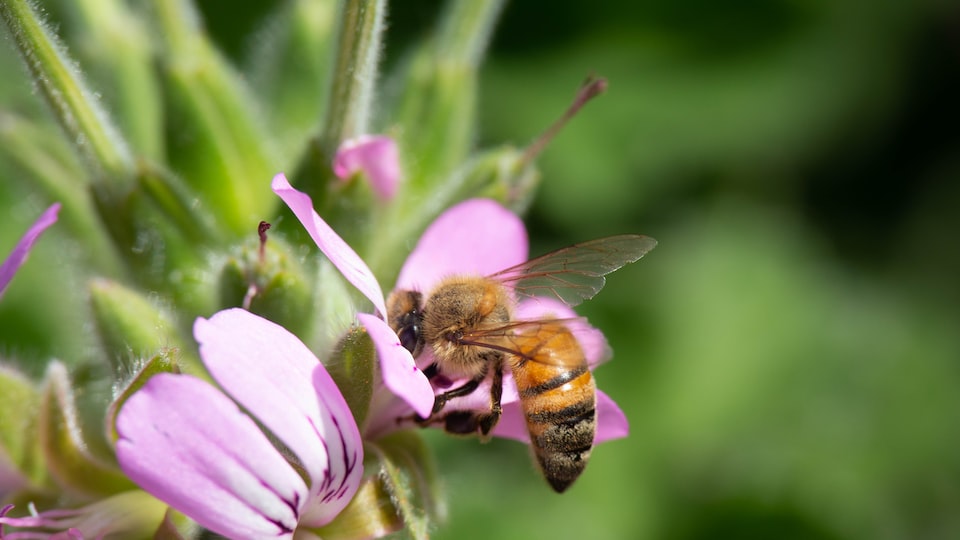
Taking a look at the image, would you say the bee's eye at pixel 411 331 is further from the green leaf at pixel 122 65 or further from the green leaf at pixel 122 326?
the green leaf at pixel 122 65

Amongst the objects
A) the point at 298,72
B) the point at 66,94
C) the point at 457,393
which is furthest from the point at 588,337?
the point at 298,72

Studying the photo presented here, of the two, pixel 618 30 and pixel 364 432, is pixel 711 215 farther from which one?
pixel 364 432

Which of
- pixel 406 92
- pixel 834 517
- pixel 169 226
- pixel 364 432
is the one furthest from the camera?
pixel 834 517

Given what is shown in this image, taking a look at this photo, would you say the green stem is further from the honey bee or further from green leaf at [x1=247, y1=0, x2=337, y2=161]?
green leaf at [x1=247, y1=0, x2=337, y2=161]

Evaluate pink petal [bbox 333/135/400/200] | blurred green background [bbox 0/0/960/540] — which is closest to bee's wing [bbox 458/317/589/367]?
pink petal [bbox 333/135/400/200]

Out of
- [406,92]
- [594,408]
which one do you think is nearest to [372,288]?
[594,408]

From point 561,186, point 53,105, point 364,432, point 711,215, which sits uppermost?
point 53,105

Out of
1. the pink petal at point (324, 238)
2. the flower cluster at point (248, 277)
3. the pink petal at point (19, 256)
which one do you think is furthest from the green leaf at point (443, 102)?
the pink petal at point (19, 256)
